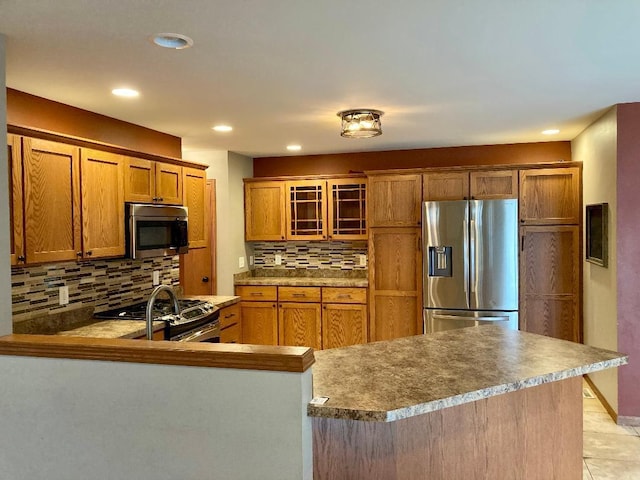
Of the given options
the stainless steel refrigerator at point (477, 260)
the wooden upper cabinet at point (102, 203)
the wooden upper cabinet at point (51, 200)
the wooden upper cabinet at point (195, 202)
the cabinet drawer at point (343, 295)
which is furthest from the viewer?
the cabinet drawer at point (343, 295)

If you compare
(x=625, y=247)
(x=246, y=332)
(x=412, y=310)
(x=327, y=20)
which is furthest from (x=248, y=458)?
(x=246, y=332)

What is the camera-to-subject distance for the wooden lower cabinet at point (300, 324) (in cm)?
548

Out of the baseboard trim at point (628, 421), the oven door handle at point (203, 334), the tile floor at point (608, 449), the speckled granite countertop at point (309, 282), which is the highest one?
the speckled granite countertop at point (309, 282)

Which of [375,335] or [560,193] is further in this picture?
[375,335]

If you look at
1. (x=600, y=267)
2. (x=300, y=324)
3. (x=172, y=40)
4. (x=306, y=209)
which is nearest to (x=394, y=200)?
(x=306, y=209)

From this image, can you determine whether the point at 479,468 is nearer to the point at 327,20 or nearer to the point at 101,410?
the point at 101,410

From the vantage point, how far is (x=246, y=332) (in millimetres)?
5676

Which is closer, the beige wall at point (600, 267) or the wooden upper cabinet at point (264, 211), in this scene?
the beige wall at point (600, 267)

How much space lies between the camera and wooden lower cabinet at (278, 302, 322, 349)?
5477mm

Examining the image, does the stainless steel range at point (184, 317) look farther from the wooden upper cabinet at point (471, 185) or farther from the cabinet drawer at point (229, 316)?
the wooden upper cabinet at point (471, 185)

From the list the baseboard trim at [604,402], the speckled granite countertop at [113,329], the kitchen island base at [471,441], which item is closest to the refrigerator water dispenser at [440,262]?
the baseboard trim at [604,402]

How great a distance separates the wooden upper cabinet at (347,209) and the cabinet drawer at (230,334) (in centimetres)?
160

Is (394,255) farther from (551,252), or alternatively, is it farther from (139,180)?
(139,180)

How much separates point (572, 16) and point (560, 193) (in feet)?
10.1
